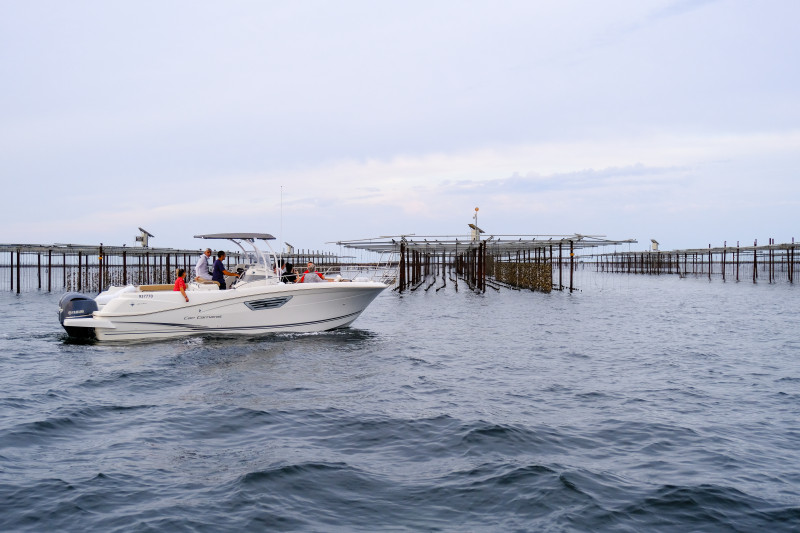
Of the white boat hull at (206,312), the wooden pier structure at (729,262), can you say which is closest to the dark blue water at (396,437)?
the white boat hull at (206,312)

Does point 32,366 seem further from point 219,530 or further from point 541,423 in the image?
point 541,423

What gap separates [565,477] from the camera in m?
5.79

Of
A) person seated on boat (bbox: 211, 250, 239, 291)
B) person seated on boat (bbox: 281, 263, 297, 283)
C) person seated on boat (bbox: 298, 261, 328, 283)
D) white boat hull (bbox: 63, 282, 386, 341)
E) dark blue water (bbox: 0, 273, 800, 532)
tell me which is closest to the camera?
dark blue water (bbox: 0, 273, 800, 532)

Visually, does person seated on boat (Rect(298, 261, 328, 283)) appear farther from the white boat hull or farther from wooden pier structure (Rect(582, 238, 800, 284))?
wooden pier structure (Rect(582, 238, 800, 284))

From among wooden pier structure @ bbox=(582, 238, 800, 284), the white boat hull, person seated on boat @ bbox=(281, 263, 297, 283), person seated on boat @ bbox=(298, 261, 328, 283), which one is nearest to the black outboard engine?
the white boat hull

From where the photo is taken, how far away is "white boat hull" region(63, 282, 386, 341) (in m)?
14.4

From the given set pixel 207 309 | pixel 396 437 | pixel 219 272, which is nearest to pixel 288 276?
pixel 219 272

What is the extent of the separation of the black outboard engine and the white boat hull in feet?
0.44

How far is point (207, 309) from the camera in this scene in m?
14.5

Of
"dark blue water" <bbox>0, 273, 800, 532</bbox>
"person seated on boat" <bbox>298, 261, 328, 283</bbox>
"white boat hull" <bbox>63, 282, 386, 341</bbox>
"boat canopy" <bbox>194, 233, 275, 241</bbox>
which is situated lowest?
"dark blue water" <bbox>0, 273, 800, 532</bbox>

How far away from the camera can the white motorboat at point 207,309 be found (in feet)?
47.4

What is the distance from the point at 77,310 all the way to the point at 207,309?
11.2 ft

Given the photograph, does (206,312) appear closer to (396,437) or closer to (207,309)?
(207,309)

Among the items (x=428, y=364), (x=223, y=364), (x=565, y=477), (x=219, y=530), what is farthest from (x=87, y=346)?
(x=565, y=477)
